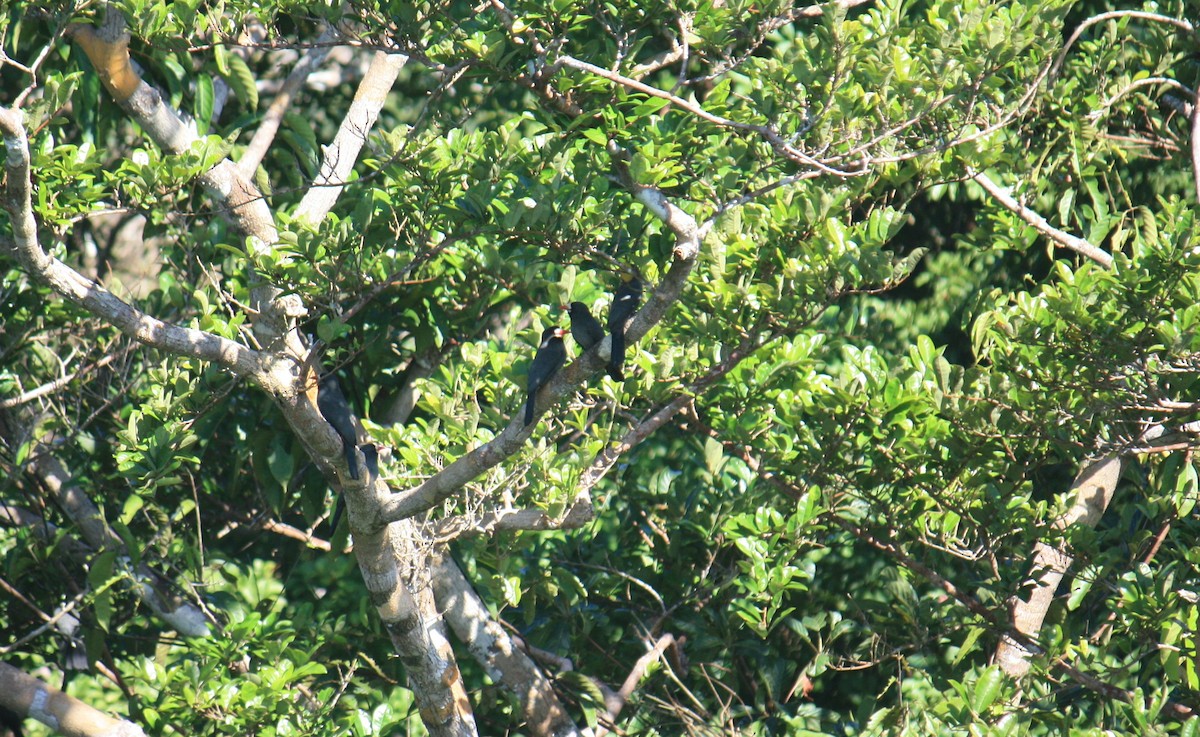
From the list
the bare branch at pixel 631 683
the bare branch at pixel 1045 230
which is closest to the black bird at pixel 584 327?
the bare branch at pixel 631 683

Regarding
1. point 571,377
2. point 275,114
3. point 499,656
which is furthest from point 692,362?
point 275,114

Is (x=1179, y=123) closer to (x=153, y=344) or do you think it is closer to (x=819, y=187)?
(x=819, y=187)

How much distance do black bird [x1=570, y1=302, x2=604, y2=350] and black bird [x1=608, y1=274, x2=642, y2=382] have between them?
0.25 feet

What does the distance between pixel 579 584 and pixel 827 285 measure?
1.70 metres

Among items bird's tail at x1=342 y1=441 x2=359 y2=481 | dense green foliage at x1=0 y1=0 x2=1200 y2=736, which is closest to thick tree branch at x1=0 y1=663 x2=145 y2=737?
dense green foliage at x1=0 y1=0 x2=1200 y2=736

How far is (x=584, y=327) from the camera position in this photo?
154 inches

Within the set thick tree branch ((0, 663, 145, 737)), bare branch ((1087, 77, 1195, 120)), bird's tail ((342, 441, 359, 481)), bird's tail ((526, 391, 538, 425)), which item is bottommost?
thick tree branch ((0, 663, 145, 737))

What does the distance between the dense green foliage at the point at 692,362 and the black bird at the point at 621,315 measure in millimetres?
100

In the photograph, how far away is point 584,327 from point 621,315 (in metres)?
0.23

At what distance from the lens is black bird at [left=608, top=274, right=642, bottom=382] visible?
3455 mm

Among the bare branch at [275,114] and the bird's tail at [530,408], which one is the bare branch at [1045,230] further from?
the bare branch at [275,114]

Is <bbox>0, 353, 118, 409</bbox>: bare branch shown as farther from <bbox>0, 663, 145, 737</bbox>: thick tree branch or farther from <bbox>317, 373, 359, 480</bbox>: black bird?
<bbox>317, 373, 359, 480</bbox>: black bird

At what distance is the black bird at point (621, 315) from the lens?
346 cm

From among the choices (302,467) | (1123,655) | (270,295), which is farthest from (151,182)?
(1123,655)
